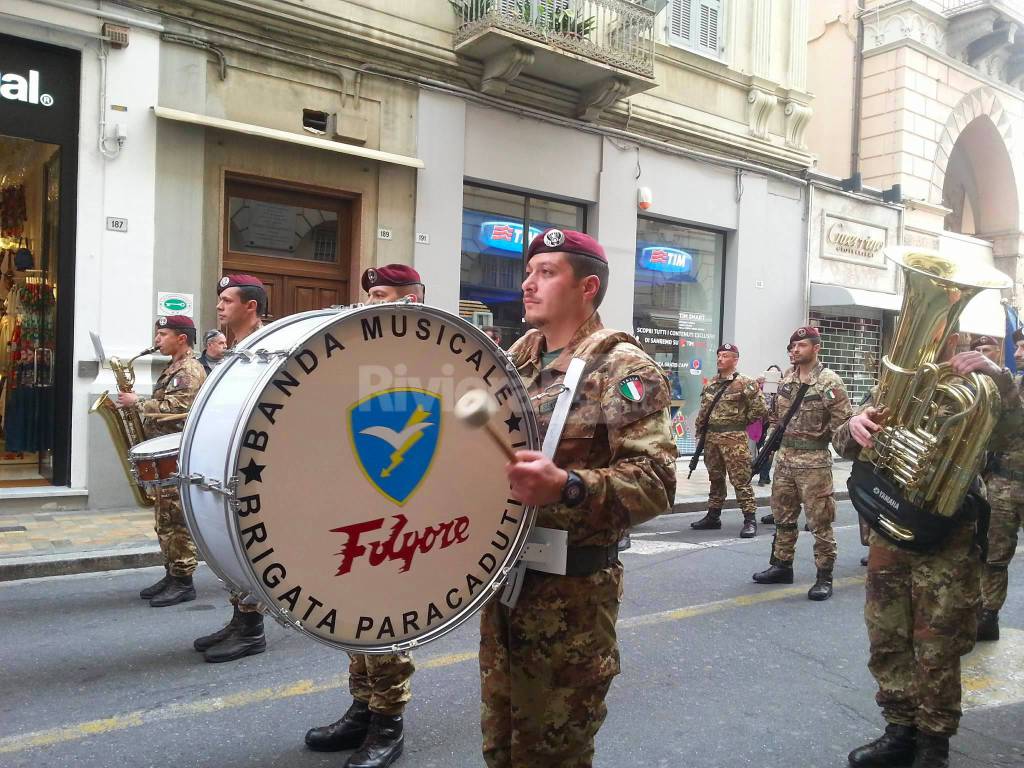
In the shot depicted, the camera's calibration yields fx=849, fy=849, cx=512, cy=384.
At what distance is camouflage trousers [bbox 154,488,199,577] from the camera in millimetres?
5285

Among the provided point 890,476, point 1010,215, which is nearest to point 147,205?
point 890,476

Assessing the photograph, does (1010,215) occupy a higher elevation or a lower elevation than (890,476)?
higher

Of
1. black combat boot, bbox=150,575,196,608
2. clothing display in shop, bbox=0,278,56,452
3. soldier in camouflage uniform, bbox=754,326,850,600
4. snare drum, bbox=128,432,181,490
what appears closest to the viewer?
snare drum, bbox=128,432,181,490

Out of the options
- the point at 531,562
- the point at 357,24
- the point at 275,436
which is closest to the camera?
the point at 275,436

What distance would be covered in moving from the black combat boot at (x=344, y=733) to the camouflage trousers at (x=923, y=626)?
2133mm

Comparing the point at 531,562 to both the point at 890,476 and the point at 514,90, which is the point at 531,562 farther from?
the point at 514,90

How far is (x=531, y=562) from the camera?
2275 mm

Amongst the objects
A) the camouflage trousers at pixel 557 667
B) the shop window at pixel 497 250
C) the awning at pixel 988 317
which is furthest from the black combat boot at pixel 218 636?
the awning at pixel 988 317

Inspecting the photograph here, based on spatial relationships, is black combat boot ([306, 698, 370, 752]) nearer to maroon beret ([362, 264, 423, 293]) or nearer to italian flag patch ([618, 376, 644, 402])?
maroon beret ([362, 264, 423, 293])

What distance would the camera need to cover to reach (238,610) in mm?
4688

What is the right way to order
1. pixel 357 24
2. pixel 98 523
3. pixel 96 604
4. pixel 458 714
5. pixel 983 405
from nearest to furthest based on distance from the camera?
pixel 983 405 < pixel 458 714 < pixel 96 604 < pixel 98 523 < pixel 357 24

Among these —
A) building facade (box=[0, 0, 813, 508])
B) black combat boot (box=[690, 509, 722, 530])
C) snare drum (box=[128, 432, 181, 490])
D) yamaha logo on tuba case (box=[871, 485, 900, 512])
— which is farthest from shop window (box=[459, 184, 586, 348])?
yamaha logo on tuba case (box=[871, 485, 900, 512])

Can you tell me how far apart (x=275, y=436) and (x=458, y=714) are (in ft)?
7.81

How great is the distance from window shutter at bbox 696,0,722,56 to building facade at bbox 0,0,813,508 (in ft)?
0.17
